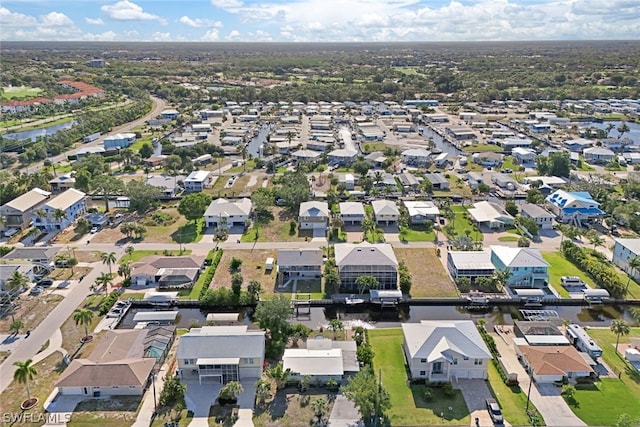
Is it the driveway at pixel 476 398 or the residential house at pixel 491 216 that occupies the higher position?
the residential house at pixel 491 216

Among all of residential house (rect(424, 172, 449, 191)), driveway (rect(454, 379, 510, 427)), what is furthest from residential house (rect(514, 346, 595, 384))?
residential house (rect(424, 172, 449, 191))

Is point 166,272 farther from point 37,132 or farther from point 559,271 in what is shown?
point 37,132

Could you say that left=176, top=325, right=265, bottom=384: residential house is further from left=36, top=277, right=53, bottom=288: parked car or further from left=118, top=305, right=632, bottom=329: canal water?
left=36, top=277, right=53, bottom=288: parked car

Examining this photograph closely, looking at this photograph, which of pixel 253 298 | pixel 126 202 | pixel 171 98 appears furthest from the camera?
pixel 171 98

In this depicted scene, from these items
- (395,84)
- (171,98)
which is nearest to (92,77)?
(171,98)

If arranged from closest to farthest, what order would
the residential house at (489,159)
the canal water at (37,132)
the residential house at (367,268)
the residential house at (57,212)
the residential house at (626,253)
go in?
the residential house at (367,268), the residential house at (626,253), the residential house at (57,212), the residential house at (489,159), the canal water at (37,132)

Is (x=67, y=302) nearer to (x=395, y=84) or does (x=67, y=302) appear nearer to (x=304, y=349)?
(x=304, y=349)

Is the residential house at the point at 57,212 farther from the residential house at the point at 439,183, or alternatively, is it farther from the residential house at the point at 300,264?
the residential house at the point at 439,183

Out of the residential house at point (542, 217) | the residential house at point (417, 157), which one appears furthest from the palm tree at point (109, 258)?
the residential house at point (417, 157)
